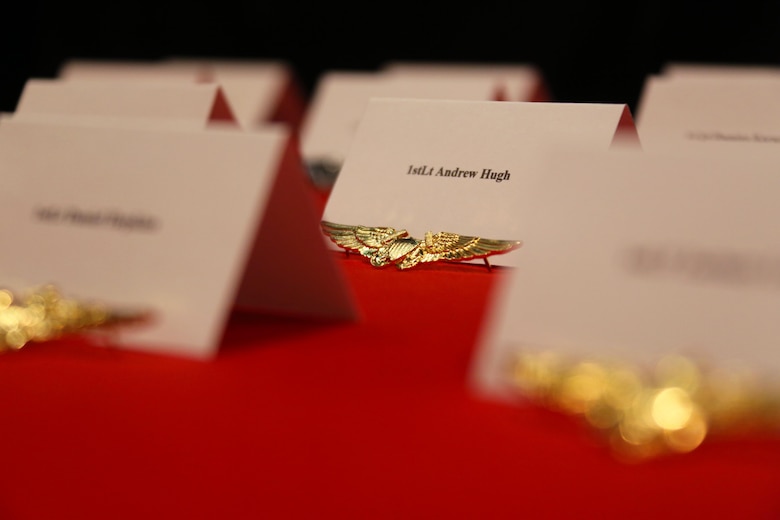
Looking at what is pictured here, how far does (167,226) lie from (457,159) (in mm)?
611

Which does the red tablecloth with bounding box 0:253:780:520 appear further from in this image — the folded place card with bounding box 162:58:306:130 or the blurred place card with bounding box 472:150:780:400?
the folded place card with bounding box 162:58:306:130

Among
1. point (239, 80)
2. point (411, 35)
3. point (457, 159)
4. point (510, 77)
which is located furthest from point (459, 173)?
point (411, 35)

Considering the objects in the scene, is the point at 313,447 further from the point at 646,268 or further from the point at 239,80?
the point at 239,80

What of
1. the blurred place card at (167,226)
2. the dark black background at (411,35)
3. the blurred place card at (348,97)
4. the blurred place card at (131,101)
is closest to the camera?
the blurred place card at (167,226)

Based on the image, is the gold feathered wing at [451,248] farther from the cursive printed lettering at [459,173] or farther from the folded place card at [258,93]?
the folded place card at [258,93]

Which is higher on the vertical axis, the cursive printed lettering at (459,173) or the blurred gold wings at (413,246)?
the cursive printed lettering at (459,173)

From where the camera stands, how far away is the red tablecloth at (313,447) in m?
0.75

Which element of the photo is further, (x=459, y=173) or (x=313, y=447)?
(x=459, y=173)

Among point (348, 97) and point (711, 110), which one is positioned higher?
point (348, 97)

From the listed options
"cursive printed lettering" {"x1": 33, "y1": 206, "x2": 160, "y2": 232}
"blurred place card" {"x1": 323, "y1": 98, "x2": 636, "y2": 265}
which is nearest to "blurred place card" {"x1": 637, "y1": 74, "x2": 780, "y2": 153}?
"blurred place card" {"x1": 323, "y1": 98, "x2": 636, "y2": 265}

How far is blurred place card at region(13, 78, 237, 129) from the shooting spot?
1.66 meters

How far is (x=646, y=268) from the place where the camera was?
0.85 meters

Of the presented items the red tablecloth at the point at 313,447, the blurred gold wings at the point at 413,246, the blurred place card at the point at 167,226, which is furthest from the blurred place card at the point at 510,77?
the red tablecloth at the point at 313,447

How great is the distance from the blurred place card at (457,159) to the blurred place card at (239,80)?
124 cm
